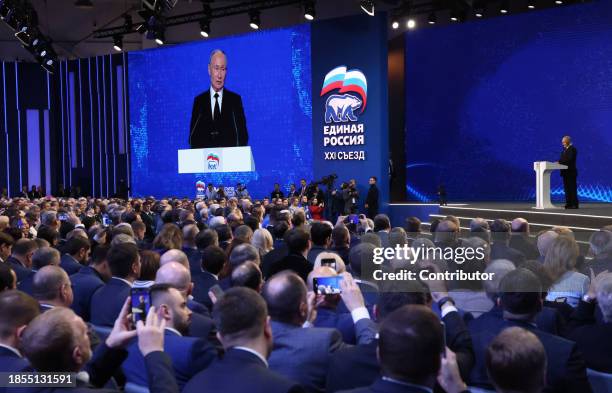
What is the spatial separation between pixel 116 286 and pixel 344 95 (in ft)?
41.3

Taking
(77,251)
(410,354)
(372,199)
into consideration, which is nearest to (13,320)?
(410,354)

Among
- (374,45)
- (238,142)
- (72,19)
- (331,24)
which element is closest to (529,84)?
(374,45)

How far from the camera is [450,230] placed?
5.89 m

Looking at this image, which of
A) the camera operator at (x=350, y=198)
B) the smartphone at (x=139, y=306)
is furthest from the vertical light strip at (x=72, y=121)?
the smartphone at (x=139, y=306)

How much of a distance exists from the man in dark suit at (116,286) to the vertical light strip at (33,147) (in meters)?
21.3

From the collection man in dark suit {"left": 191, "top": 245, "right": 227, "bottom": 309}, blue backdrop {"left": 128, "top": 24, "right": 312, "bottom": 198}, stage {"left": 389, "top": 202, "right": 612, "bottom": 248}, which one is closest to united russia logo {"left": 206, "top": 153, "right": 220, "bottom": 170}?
blue backdrop {"left": 128, "top": 24, "right": 312, "bottom": 198}

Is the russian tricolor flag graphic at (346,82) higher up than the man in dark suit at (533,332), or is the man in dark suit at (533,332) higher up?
the russian tricolor flag graphic at (346,82)

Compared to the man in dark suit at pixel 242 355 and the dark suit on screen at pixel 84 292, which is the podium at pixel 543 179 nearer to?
the dark suit on screen at pixel 84 292

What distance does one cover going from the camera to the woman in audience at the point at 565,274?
4113mm

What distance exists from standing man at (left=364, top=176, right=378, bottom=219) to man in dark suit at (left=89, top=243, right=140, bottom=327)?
11.0 m

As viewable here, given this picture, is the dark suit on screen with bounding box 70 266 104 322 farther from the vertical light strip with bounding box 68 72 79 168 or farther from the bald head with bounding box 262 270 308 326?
the vertical light strip with bounding box 68 72 79 168

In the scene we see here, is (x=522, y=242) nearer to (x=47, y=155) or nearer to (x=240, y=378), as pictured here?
(x=240, y=378)

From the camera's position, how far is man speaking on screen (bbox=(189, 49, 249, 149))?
62.3 feet

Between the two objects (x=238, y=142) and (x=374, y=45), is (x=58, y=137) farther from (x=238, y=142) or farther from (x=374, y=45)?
(x=374, y=45)
